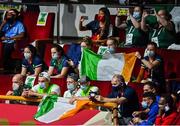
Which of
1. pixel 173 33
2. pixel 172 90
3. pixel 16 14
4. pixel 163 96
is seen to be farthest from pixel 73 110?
pixel 16 14

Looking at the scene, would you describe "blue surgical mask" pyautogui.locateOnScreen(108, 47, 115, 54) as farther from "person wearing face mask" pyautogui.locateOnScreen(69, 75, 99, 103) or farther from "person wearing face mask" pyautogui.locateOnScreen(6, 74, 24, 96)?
"person wearing face mask" pyautogui.locateOnScreen(6, 74, 24, 96)

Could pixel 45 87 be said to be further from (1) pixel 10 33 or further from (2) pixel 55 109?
(1) pixel 10 33

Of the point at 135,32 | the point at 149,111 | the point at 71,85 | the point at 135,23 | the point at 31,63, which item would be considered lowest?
the point at 149,111

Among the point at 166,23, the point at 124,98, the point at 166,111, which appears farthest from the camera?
the point at 166,23

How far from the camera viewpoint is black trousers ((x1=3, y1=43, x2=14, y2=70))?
49.9ft

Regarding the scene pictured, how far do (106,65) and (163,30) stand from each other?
1427 mm

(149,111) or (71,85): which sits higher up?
(71,85)

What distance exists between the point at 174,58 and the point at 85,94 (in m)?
2.41

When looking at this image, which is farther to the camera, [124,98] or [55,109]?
[124,98]

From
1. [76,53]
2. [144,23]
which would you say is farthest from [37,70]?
[144,23]

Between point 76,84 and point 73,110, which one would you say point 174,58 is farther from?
point 73,110

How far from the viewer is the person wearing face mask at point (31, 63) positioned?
1362 centimetres

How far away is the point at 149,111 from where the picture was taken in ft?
33.8

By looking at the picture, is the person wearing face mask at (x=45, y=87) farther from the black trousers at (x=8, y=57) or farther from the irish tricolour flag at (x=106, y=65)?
the black trousers at (x=8, y=57)
